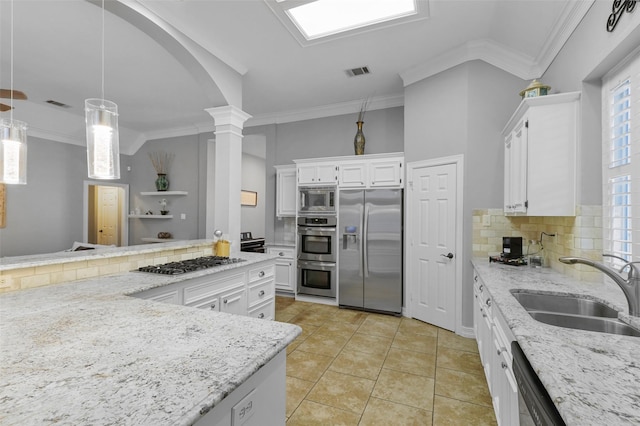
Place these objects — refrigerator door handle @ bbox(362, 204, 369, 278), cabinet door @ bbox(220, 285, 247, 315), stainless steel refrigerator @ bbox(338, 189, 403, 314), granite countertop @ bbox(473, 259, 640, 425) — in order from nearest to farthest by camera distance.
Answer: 1. granite countertop @ bbox(473, 259, 640, 425)
2. cabinet door @ bbox(220, 285, 247, 315)
3. stainless steel refrigerator @ bbox(338, 189, 403, 314)
4. refrigerator door handle @ bbox(362, 204, 369, 278)

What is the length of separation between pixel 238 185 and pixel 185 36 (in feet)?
5.07

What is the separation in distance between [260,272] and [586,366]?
2.44 m

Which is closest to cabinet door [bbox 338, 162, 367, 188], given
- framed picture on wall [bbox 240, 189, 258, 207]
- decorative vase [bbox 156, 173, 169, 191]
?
framed picture on wall [bbox 240, 189, 258, 207]

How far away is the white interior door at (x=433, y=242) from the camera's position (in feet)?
11.0

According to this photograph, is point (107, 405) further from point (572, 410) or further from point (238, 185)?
point (238, 185)

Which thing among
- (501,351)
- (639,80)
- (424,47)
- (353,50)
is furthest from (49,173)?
(639,80)

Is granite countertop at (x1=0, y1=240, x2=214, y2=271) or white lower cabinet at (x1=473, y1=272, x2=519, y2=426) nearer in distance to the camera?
white lower cabinet at (x1=473, y1=272, x2=519, y2=426)

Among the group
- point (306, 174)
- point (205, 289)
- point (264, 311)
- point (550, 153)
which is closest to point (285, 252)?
point (306, 174)

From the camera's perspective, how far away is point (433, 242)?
11.6 feet

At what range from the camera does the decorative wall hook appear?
5.17 ft

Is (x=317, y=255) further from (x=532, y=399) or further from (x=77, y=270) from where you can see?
(x=532, y=399)

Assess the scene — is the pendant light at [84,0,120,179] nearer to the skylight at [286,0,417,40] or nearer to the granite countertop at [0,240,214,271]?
the granite countertop at [0,240,214,271]

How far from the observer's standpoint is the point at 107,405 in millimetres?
661

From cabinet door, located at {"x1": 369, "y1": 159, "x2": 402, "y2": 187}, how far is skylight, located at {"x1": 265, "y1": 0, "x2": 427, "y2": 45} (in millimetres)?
1639
